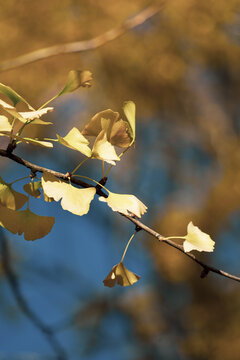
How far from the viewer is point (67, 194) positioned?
251 millimetres

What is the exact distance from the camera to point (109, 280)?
0.28m

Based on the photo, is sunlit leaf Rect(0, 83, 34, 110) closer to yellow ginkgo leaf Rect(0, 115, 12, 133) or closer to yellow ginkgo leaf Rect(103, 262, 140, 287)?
yellow ginkgo leaf Rect(0, 115, 12, 133)

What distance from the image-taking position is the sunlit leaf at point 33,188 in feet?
0.89

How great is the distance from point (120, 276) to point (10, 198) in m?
0.10

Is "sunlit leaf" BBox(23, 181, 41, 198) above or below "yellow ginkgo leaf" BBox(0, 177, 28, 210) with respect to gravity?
above

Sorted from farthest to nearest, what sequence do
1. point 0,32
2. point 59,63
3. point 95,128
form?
point 59,63 < point 0,32 < point 95,128

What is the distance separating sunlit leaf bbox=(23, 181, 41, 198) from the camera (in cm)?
27

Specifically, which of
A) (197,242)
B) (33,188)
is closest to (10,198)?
(33,188)

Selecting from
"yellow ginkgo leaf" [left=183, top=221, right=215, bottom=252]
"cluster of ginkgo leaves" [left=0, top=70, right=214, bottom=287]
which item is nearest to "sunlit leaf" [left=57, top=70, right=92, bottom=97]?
"cluster of ginkgo leaves" [left=0, top=70, right=214, bottom=287]

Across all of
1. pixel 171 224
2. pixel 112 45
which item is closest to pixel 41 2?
pixel 112 45

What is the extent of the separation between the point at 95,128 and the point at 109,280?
106mm

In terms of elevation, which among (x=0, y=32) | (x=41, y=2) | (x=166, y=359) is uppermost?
(x=41, y=2)

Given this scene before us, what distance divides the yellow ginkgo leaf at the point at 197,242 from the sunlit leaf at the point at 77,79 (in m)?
0.12

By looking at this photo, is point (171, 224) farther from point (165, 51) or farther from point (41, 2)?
point (41, 2)
